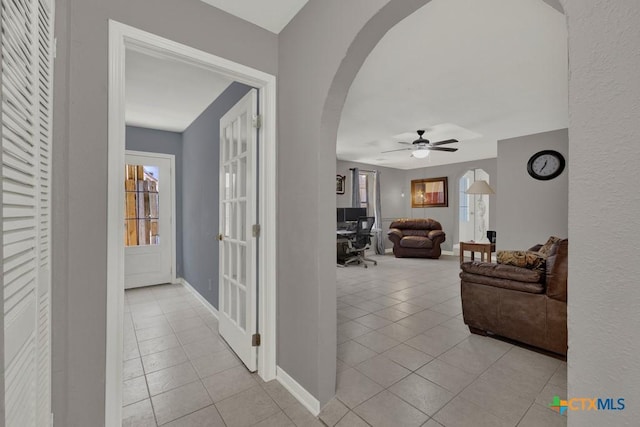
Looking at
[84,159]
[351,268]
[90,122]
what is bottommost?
[351,268]

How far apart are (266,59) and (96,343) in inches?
76.9

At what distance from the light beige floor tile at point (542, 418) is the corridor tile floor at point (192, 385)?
1.20m

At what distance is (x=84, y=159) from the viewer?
4.29ft

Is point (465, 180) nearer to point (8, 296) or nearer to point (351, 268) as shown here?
point (351, 268)

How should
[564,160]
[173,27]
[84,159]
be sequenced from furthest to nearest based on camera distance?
[564,160]
[173,27]
[84,159]

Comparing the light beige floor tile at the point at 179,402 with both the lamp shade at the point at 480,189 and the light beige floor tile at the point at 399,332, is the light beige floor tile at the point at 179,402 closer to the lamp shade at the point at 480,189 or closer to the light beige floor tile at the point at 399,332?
the light beige floor tile at the point at 399,332

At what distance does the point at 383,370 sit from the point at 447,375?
451 millimetres

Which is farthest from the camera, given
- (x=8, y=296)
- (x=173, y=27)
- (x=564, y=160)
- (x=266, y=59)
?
(x=564, y=160)

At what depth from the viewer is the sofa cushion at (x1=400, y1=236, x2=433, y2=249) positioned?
6.78 meters

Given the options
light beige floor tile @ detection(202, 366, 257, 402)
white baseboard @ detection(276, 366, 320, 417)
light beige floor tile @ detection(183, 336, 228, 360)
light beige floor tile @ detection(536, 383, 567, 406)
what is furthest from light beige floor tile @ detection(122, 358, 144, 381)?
light beige floor tile @ detection(536, 383, 567, 406)

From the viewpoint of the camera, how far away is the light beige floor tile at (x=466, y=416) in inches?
59.7

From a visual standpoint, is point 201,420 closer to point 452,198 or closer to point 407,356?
point 407,356

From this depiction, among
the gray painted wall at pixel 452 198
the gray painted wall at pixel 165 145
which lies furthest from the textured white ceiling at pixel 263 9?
the gray painted wall at pixel 452 198

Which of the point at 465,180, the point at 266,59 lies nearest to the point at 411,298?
the point at 266,59
